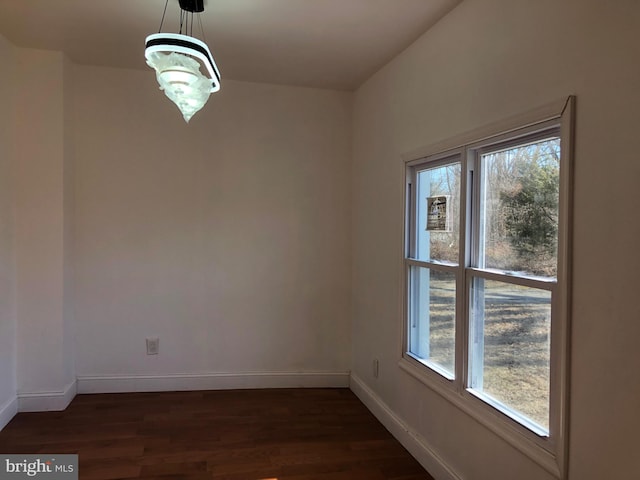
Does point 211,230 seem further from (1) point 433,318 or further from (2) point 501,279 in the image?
(2) point 501,279

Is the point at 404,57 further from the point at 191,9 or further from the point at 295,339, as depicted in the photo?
the point at 295,339

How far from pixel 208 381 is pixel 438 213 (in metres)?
2.44

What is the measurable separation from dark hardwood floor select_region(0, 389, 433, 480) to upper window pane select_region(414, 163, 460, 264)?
4.23 ft

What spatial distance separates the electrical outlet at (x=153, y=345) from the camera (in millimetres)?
3658

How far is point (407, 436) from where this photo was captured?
2803mm

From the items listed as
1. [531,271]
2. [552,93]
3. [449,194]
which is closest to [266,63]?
[449,194]

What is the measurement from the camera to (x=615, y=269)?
4.70ft

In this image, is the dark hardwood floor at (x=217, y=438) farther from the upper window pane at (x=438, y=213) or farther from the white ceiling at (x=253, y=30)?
the white ceiling at (x=253, y=30)

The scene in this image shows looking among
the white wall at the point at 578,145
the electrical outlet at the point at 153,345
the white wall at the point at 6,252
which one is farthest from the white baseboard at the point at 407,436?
the white wall at the point at 6,252

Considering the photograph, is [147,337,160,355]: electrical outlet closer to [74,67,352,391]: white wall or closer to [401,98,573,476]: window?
[74,67,352,391]: white wall

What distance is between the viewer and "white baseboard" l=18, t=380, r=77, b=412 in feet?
10.6

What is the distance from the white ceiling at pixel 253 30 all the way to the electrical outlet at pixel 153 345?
7.27 ft

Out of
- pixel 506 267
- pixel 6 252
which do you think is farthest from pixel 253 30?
pixel 6 252

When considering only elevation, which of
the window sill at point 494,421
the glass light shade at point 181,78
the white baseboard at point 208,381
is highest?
the glass light shade at point 181,78
